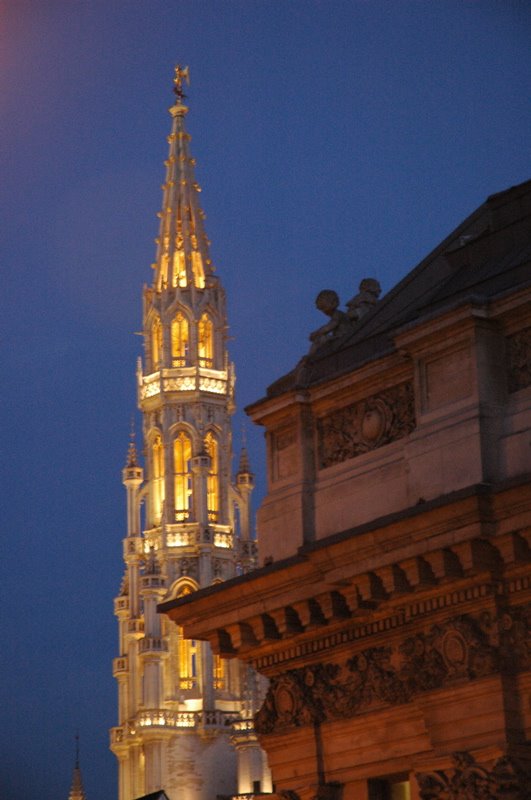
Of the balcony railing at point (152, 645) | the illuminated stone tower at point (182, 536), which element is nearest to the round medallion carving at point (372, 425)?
the illuminated stone tower at point (182, 536)

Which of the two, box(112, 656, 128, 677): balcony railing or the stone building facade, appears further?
box(112, 656, 128, 677): balcony railing

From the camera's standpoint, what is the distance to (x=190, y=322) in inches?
3282

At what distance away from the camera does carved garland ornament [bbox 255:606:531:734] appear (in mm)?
17062

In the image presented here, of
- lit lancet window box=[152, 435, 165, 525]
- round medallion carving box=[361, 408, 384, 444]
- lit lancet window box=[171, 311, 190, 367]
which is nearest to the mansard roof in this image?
round medallion carving box=[361, 408, 384, 444]

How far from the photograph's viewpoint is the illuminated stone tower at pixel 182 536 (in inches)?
3088

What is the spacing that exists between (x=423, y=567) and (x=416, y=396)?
1978mm

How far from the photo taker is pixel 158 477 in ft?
273

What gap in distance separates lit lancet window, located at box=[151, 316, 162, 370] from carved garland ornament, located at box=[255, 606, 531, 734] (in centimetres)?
6411

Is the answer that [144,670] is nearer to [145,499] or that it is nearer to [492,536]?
[145,499]

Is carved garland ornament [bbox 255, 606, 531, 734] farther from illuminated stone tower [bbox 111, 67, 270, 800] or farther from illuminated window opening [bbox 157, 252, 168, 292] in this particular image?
illuminated window opening [bbox 157, 252, 168, 292]

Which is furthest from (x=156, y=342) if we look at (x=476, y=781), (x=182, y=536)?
(x=476, y=781)

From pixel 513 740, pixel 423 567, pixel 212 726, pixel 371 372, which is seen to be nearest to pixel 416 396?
pixel 371 372

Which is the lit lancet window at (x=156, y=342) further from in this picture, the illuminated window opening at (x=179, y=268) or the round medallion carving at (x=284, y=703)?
the round medallion carving at (x=284, y=703)

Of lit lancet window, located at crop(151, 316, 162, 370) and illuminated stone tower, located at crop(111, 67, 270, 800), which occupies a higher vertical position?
lit lancet window, located at crop(151, 316, 162, 370)
